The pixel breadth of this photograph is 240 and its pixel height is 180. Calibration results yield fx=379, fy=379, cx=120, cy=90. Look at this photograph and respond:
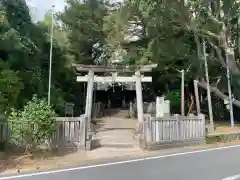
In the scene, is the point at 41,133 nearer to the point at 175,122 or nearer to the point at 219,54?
the point at 175,122

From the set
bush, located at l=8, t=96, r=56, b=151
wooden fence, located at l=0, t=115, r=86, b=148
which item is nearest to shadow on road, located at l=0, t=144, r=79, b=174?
wooden fence, located at l=0, t=115, r=86, b=148

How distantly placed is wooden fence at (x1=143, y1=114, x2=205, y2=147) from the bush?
424 centimetres

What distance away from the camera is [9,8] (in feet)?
64.8

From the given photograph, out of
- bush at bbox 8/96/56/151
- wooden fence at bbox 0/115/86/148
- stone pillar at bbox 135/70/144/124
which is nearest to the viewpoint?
bush at bbox 8/96/56/151

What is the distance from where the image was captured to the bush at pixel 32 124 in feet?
39.5

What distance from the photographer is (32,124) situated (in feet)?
39.7

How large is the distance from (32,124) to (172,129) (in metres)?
6.40

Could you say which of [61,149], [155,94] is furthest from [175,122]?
[155,94]

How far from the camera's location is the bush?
12.1 m

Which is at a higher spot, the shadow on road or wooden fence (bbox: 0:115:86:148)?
wooden fence (bbox: 0:115:86:148)

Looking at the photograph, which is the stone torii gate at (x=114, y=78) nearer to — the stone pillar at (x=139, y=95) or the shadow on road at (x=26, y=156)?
the stone pillar at (x=139, y=95)

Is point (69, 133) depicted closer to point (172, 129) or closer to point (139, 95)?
point (172, 129)

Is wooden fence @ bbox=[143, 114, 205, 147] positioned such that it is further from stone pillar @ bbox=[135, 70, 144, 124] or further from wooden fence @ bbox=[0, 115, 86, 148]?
stone pillar @ bbox=[135, 70, 144, 124]

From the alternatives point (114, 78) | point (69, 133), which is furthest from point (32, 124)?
point (114, 78)
